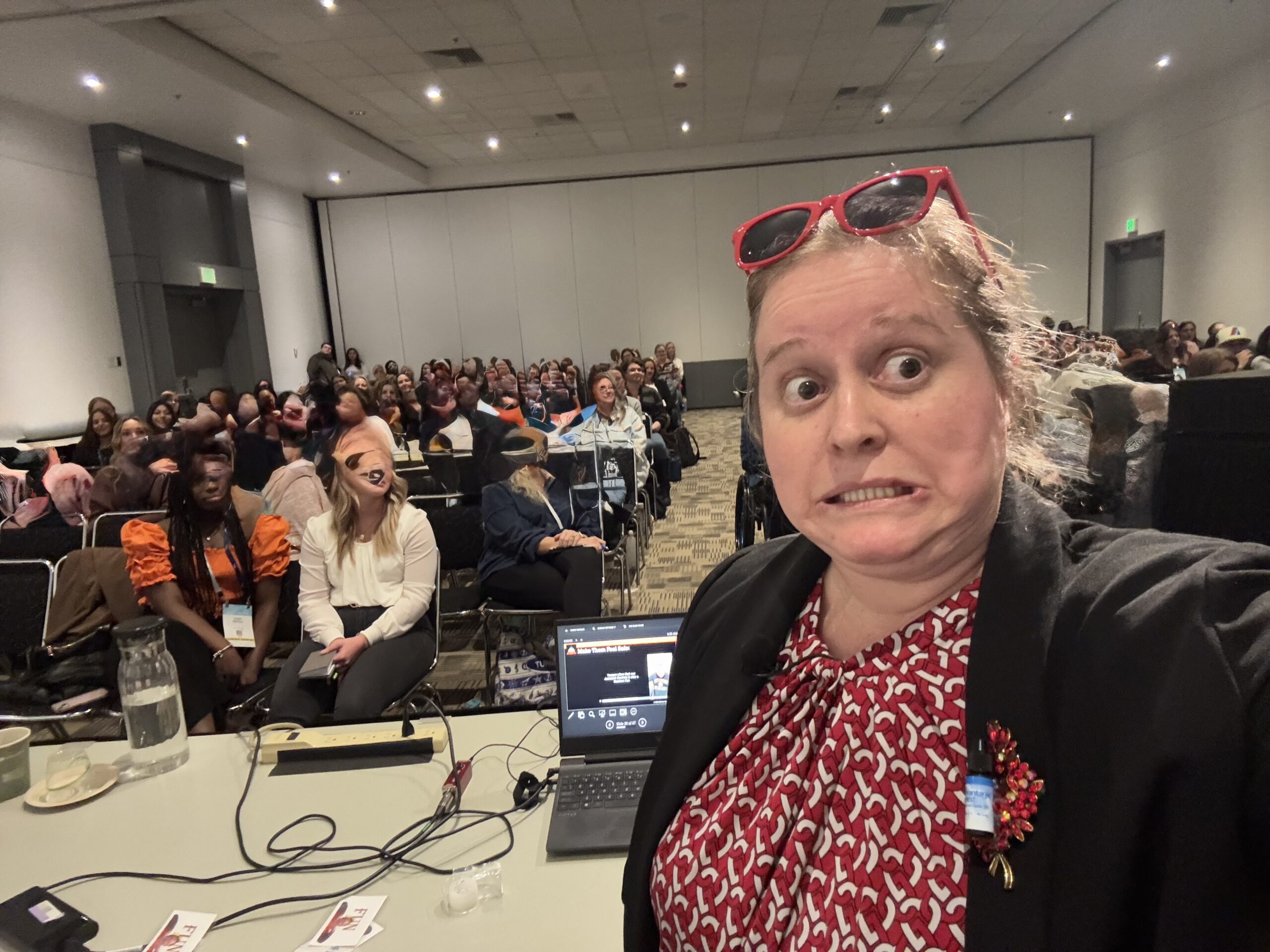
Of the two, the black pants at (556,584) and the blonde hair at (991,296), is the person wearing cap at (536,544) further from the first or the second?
the blonde hair at (991,296)

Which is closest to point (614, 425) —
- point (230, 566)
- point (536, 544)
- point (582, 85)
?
point (536, 544)

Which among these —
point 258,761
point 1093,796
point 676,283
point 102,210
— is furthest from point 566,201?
point 1093,796

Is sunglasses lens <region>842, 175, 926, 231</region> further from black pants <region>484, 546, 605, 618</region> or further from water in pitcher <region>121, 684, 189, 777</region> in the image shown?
black pants <region>484, 546, 605, 618</region>

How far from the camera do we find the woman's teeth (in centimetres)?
71

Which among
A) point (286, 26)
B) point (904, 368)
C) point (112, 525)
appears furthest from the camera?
point (286, 26)

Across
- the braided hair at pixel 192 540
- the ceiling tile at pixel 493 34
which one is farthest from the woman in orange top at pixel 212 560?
the ceiling tile at pixel 493 34

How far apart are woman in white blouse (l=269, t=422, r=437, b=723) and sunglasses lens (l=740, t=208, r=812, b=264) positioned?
227 centimetres

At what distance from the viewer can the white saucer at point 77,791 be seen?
1.56 metres

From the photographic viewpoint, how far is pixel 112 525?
3.57m

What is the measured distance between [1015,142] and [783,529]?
1455 centimetres

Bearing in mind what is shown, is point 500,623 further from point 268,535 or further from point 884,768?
point 884,768

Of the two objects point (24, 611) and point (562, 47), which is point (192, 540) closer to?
point (24, 611)

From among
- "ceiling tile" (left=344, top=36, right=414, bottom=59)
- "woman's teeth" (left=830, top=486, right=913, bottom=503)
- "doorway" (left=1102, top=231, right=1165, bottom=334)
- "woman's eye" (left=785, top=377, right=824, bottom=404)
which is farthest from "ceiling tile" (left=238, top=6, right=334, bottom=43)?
"doorway" (left=1102, top=231, right=1165, bottom=334)

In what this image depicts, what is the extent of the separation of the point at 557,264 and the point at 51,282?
360 inches
